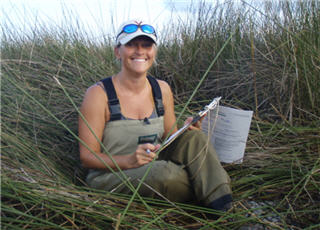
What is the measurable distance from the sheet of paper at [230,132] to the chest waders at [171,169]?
212 mm

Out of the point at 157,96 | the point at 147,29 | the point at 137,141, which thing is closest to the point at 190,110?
the point at 157,96

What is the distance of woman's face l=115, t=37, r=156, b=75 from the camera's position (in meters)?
1.58

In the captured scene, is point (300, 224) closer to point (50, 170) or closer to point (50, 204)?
point (50, 204)

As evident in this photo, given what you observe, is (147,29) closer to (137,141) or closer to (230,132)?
(137,141)

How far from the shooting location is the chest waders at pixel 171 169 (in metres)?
1.51

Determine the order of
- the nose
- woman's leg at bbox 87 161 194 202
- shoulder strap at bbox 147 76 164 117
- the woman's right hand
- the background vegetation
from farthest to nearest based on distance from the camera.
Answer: shoulder strap at bbox 147 76 164 117 → the nose → woman's leg at bbox 87 161 194 202 → the woman's right hand → the background vegetation

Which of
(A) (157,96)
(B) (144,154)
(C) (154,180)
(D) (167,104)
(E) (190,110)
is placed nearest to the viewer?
(B) (144,154)

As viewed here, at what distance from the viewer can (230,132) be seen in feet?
6.00

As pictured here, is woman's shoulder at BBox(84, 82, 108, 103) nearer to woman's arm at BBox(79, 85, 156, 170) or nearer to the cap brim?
woman's arm at BBox(79, 85, 156, 170)

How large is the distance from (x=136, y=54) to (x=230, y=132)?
73 cm

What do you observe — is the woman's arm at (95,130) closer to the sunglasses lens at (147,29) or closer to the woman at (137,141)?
the woman at (137,141)

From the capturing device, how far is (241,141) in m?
1.82

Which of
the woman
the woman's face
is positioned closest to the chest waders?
the woman

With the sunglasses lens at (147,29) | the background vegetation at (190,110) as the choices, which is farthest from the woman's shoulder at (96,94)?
the sunglasses lens at (147,29)
